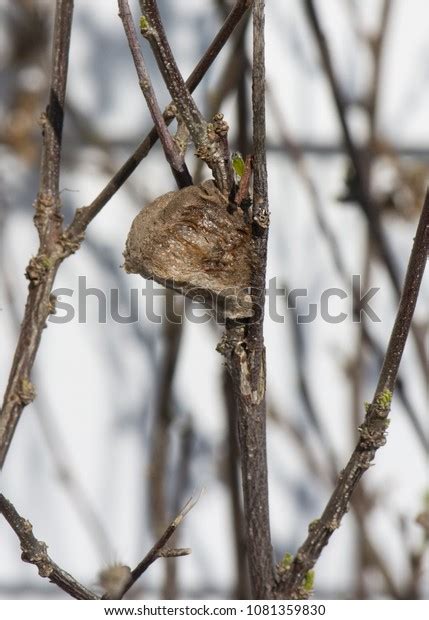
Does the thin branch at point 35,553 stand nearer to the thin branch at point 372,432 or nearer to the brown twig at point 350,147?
the thin branch at point 372,432

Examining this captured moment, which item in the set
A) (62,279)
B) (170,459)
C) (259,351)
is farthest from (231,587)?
(259,351)

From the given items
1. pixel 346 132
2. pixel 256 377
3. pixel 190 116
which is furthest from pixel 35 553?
pixel 346 132

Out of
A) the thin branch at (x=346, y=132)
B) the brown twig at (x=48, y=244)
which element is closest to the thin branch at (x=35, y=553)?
the brown twig at (x=48, y=244)

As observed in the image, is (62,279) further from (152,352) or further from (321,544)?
(321,544)

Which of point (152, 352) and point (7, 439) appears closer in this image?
point (7, 439)

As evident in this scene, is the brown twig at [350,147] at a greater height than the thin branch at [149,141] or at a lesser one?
greater

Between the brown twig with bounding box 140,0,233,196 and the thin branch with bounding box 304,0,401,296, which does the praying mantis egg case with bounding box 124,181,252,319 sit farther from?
Result: the thin branch with bounding box 304,0,401,296

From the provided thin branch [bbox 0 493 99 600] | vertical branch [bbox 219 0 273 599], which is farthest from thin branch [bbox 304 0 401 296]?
thin branch [bbox 0 493 99 600]
